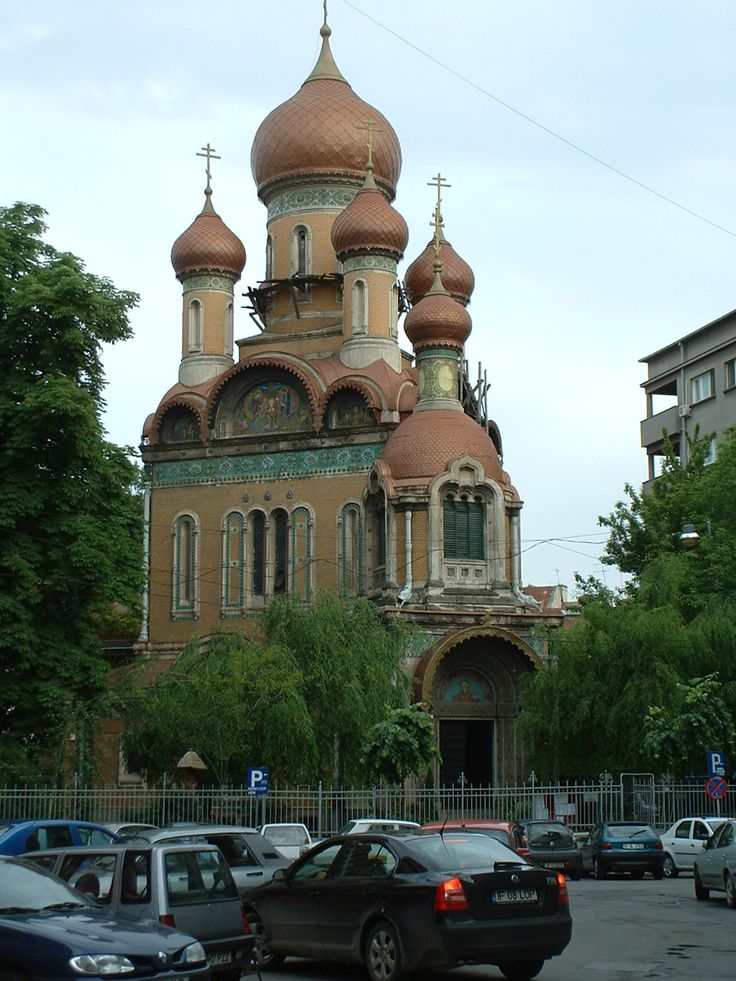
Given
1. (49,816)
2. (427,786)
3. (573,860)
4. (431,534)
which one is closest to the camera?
(573,860)

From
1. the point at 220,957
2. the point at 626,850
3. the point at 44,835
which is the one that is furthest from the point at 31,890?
the point at 626,850

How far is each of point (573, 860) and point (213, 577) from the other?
19.0m

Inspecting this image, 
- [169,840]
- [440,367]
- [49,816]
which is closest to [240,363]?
[440,367]

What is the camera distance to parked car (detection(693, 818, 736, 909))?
18344mm

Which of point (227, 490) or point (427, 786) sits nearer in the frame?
point (427, 786)

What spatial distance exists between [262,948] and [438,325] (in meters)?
27.9

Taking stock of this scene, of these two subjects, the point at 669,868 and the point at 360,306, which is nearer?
the point at 669,868

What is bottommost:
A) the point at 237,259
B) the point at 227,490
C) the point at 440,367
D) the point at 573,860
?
the point at 573,860

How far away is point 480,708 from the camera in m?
37.7

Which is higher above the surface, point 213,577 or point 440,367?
point 440,367

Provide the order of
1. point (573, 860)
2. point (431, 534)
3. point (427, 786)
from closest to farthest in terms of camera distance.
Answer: point (573, 860)
point (427, 786)
point (431, 534)

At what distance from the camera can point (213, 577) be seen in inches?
1646

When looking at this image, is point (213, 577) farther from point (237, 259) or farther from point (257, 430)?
point (237, 259)

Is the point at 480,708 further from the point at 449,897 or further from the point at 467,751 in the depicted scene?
the point at 449,897
